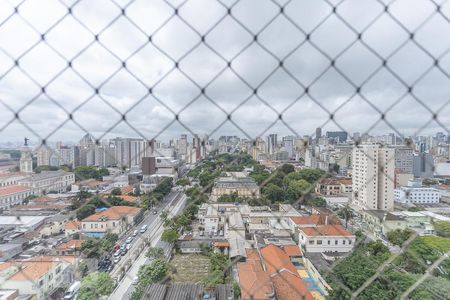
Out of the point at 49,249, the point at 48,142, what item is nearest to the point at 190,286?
the point at 49,249

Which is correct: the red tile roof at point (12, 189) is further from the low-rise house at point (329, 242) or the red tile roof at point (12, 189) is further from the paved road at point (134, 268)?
the low-rise house at point (329, 242)

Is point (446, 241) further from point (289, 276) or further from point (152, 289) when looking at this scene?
point (152, 289)

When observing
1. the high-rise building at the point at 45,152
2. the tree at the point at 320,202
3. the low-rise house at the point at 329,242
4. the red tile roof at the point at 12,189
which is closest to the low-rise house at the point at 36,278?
the red tile roof at the point at 12,189

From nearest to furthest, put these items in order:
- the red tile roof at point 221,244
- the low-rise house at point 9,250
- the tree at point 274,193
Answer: the low-rise house at point 9,250 < the red tile roof at point 221,244 < the tree at point 274,193

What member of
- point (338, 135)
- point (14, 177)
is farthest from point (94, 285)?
point (338, 135)

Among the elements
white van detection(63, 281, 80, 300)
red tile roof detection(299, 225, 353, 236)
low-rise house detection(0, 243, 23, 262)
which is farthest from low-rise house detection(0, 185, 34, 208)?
red tile roof detection(299, 225, 353, 236)

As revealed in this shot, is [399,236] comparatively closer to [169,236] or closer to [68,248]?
[169,236]
